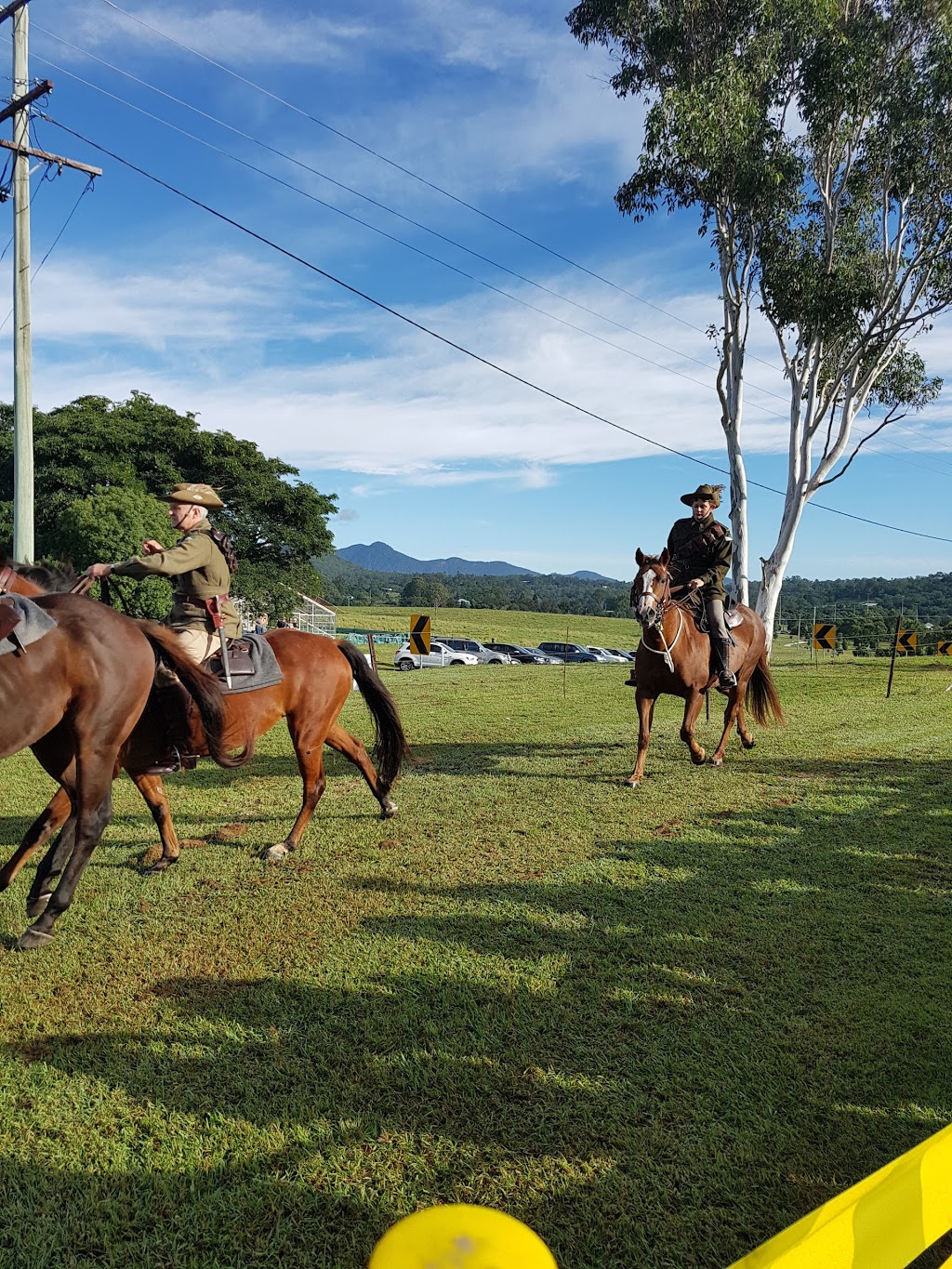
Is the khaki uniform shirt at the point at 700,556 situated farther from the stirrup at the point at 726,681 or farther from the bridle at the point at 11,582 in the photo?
the bridle at the point at 11,582

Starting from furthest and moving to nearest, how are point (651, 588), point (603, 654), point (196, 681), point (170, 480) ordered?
point (603, 654), point (170, 480), point (651, 588), point (196, 681)

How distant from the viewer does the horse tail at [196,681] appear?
4652 mm

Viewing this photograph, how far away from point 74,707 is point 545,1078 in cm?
303

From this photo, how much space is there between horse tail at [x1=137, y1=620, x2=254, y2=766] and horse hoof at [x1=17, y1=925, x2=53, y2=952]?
1.38 metres

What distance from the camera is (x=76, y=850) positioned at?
4258 mm

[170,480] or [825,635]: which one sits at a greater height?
[170,480]

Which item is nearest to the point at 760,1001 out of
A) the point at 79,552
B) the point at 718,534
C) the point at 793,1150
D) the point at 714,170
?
the point at 793,1150

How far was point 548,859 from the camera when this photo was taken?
5734 millimetres

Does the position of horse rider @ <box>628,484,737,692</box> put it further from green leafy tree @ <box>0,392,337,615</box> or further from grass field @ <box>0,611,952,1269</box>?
green leafy tree @ <box>0,392,337,615</box>

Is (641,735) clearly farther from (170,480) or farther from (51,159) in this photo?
(170,480)

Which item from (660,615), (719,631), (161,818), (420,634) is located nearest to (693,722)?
(719,631)

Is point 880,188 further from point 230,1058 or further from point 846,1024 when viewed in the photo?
point 230,1058

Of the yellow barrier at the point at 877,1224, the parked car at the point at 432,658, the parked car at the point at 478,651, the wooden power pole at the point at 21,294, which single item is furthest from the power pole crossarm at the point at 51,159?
the parked car at the point at 478,651

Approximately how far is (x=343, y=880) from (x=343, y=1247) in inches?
121
